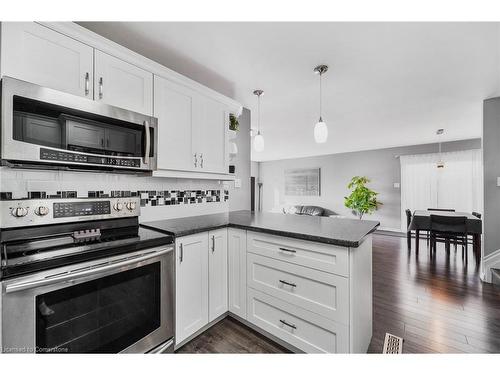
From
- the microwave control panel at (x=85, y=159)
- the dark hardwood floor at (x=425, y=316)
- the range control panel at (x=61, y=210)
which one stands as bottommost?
the dark hardwood floor at (x=425, y=316)

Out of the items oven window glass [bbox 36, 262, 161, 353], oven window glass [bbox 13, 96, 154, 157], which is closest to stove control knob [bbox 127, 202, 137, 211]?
oven window glass [bbox 13, 96, 154, 157]

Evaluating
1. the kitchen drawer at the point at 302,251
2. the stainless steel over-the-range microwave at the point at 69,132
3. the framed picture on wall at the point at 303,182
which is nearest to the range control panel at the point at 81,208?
the stainless steel over-the-range microwave at the point at 69,132

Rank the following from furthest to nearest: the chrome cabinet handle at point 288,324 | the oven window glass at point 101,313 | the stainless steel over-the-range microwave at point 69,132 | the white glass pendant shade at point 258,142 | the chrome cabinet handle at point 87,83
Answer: the white glass pendant shade at point 258,142 → the chrome cabinet handle at point 288,324 → the chrome cabinet handle at point 87,83 → the stainless steel over-the-range microwave at point 69,132 → the oven window glass at point 101,313

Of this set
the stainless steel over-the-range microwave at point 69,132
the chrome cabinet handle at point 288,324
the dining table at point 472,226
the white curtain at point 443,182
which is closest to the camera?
the stainless steel over-the-range microwave at point 69,132

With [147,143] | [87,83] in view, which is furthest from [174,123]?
[87,83]

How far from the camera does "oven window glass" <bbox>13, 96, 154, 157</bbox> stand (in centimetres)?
120

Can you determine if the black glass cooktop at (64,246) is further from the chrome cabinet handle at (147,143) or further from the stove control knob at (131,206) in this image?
the chrome cabinet handle at (147,143)

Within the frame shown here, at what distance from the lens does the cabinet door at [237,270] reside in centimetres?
186

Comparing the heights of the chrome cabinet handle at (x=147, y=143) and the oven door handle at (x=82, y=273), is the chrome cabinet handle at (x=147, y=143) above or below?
above

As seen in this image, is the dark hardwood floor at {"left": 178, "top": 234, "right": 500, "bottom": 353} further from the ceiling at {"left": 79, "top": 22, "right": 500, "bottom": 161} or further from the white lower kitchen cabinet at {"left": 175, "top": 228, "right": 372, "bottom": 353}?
the ceiling at {"left": 79, "top": 22, "right": 500, "bottom": 161}

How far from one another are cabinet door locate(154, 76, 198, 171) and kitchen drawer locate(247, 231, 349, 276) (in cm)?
88

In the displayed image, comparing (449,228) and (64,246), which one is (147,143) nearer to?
(64,246)

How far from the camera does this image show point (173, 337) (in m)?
1.55
